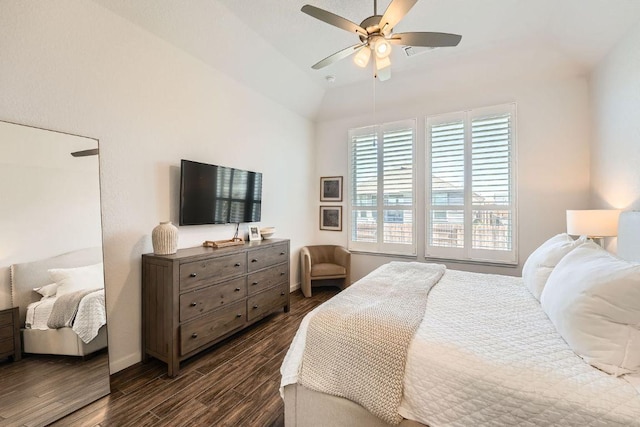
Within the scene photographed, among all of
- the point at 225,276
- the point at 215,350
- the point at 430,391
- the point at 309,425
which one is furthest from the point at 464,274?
the point at 215,350

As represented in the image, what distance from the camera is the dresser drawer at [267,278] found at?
295 cm

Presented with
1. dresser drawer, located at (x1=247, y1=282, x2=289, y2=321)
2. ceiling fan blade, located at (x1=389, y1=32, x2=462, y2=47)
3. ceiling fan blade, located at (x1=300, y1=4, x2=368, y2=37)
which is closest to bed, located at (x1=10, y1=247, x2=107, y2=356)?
dresser drawer, located at (x1=247, y1=282, x2=289, y2=321)

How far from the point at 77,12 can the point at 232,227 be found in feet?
7.52

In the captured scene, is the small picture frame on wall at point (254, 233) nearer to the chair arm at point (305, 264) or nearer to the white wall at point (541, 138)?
the chair arm at point (305, 264)

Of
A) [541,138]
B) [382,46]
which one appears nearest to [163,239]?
[382,46]

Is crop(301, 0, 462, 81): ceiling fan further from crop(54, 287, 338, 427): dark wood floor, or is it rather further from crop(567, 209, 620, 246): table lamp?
crop(54, 287, 338, 427): dark wood floor

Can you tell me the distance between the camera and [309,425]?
4.85ft

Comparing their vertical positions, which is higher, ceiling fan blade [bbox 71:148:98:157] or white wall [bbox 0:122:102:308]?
ceiling fan blade [bbox 71:148:98:157]

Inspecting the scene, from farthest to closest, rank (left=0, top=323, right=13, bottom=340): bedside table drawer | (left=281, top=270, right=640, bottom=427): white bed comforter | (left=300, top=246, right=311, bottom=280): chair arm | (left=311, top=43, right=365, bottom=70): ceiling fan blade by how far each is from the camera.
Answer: (left=300, top=246, right=311, bottom=280): chair arm, (left=311, top=43, right=365, bottom=70): ceiling fan blade, (left=0, top=323, right=13, bottom=340): bedside table drawer, (left=281, top=270, right=640, bottom=427): white bed comforter

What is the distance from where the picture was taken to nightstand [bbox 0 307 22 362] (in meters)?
1.59

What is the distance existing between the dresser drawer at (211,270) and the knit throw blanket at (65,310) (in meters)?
0.68

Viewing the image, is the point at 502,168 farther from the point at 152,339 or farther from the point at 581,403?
the point at 152,339

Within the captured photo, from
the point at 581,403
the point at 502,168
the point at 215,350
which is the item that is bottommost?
the point at 215,350

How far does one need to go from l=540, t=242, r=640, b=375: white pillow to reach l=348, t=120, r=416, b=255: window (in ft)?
9.17
